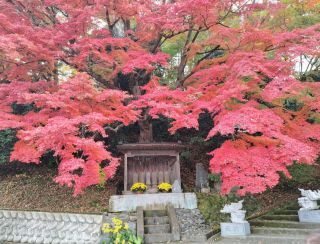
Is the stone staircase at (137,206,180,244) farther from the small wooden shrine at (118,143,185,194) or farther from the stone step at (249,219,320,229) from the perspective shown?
the stone step at (249,219,320,229)

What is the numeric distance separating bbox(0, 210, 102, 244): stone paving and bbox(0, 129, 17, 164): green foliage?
A: 107 inches

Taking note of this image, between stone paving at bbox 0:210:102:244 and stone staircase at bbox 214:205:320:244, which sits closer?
stone staircase at bbox 214:205:320:244

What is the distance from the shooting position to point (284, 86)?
8.27 metres

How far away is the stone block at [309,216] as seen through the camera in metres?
9.27

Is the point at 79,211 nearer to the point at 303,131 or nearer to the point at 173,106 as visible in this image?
the point at 173,106

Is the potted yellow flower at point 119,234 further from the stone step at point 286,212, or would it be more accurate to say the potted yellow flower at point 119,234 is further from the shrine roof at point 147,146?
the stone step at point 286,212

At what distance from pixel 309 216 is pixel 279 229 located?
3.91ft

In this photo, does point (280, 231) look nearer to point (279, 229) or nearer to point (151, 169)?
point (279, 229)

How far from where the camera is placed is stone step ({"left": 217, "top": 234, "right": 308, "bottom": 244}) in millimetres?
7965

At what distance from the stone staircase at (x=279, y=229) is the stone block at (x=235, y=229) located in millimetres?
210

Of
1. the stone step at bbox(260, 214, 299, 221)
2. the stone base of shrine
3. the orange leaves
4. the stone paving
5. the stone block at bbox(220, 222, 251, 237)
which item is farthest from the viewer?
the stone base of shrine

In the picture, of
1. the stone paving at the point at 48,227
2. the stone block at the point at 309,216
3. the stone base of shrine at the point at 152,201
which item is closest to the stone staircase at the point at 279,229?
the stone block at the point at 309,216

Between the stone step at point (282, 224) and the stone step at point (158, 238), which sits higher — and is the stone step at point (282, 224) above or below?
above

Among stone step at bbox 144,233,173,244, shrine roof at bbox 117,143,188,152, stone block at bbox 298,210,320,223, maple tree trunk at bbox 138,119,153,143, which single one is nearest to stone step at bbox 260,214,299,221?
stone block at bbox 298,210,320,223
